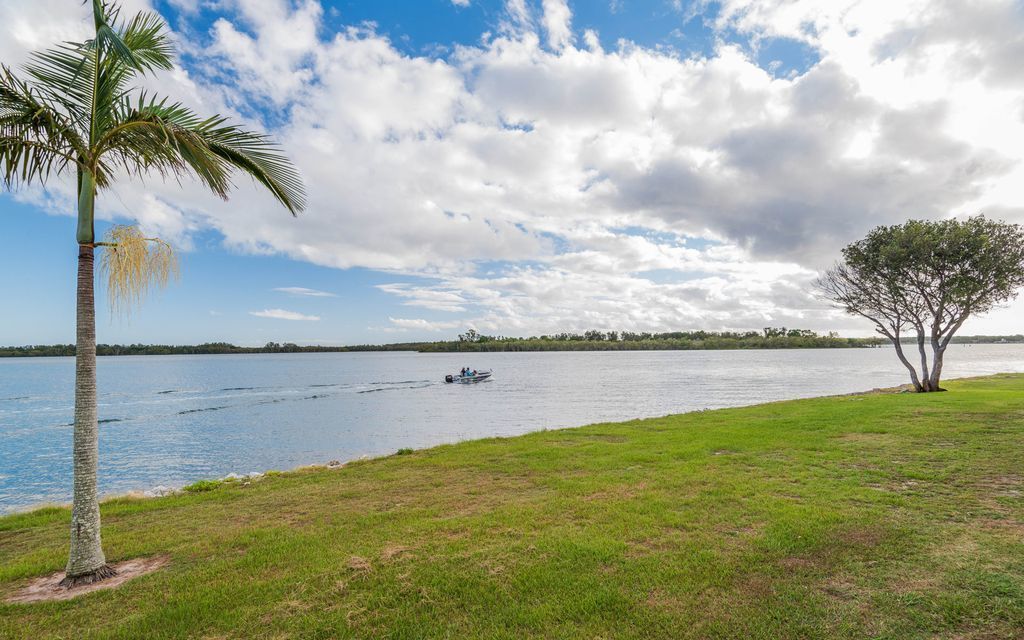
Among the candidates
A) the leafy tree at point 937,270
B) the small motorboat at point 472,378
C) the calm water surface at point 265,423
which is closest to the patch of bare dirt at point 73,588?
the calm water surface at point 265,423

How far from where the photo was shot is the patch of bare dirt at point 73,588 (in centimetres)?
575

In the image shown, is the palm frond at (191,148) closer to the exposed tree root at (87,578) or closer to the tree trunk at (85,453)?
the tree trunk at (85,453)

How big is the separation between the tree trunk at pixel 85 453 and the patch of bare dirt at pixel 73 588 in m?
0.14

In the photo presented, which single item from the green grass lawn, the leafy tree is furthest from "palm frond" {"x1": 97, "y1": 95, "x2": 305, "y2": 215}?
the leafy tree

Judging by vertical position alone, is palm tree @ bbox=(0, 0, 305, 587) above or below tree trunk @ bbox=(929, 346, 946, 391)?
above

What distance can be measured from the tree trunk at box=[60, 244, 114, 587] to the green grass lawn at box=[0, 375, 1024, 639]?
0.72 meters

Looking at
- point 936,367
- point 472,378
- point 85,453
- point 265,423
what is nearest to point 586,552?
point 85,453

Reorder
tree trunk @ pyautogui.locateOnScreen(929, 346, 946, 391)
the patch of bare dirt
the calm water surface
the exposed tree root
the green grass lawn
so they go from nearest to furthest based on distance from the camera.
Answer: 1. the green grass lawn
2. the patch of bare dirt
3. the exposed tree root
4. the calm water surface
5. tree trunk @ pyautogui.locateOnScreen(929, 346, 946, 391)

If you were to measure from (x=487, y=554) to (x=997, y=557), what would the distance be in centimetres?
606

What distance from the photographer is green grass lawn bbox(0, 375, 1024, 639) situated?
475 cm

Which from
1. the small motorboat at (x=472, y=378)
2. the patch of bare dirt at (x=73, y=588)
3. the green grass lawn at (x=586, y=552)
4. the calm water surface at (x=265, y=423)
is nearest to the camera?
the green grass lawn at (x=586, y=552)

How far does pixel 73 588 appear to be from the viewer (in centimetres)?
597

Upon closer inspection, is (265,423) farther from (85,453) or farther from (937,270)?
(937,270)

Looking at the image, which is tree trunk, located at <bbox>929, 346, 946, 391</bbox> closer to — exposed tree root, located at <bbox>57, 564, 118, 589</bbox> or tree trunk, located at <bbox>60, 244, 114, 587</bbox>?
exposed tree root, located at <bbox>57, 564, 118, 589</bbox>
